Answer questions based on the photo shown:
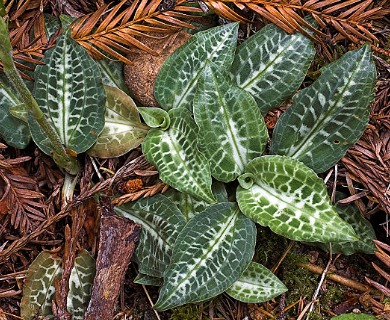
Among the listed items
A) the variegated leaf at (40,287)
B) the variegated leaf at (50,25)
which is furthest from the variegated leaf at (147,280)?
Result: the variegated leaf at (50,25)

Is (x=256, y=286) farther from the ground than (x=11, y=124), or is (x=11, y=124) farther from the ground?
(x=11, y=124)

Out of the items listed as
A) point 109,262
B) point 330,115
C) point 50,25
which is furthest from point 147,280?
point 50,25

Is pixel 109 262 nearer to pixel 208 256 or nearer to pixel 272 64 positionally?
pixel 208 256

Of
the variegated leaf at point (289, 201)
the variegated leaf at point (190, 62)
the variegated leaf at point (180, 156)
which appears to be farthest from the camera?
the variegated leaf at point (190, 62)

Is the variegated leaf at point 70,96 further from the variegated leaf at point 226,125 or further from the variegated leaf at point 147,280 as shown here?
the variegated leaf at point 147,280

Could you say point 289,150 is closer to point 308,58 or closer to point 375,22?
point 308,58

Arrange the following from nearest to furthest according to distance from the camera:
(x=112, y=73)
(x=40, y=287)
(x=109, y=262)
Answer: (x=109, y=262) < (x=40, y=287) < (x=112, y=73)
